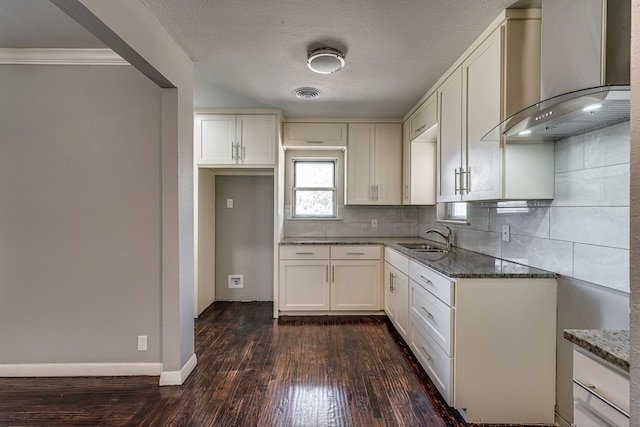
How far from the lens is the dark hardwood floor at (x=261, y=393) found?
1.74m

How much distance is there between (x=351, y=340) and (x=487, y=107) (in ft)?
7.36

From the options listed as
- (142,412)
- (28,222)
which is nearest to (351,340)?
(142,412)

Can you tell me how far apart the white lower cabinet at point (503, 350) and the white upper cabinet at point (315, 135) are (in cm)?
241

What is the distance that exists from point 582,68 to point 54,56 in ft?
10.5

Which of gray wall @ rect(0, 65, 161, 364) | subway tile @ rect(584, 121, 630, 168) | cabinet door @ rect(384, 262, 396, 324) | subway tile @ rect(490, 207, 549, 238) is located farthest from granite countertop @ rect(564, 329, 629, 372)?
gray wall @ rect(0, 65, 161, 364)

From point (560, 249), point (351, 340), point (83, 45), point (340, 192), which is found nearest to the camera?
point (560, 249)

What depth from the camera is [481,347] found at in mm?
1706

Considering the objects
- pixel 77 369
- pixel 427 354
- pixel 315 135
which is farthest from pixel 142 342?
pixel 315 135

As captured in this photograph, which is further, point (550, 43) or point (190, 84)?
point (190, 84)

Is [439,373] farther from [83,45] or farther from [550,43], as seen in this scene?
[83,45]

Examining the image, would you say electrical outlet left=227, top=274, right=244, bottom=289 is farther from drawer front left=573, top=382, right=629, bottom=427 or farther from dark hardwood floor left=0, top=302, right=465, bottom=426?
drawer front left=573, top=382, right=629, bottom=427

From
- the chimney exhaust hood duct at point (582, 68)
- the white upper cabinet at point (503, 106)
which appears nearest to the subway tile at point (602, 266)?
the white upper cabinet at point (503, 106)

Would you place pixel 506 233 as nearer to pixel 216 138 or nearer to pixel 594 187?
pixel 594 187

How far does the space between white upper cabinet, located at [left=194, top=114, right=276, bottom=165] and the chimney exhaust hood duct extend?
246 cm
